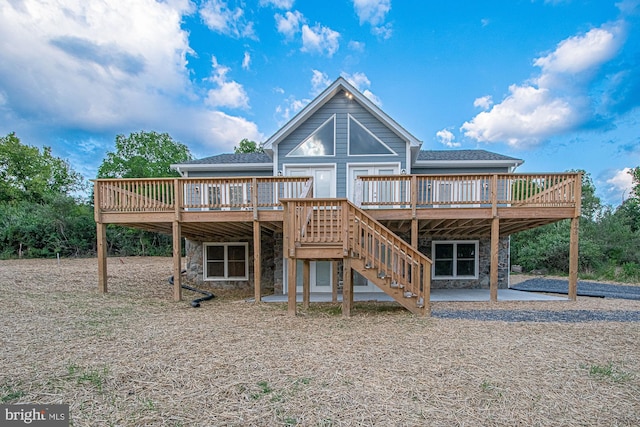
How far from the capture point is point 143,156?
97.1 feet

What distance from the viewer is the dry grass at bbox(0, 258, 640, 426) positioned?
268cm

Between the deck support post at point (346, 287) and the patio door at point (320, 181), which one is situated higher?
the patio door at point (320, 181)

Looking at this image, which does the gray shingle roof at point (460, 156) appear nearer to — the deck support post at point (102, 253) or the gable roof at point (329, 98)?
the gable roof at point (329, 98)

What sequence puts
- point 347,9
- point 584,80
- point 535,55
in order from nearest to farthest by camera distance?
point 347,9
point 535,55
point 584,80

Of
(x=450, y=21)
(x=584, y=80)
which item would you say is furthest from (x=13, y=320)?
(x=584, y=80)

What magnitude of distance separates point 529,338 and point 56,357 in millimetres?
7155

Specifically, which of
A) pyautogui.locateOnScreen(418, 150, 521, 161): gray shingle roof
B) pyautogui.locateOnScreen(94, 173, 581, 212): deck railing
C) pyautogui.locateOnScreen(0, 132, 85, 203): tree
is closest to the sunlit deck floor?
pyautogui.locateOnScreen(94, 173, 581, 212): deck railing

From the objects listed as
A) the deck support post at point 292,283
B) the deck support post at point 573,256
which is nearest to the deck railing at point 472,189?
the deck support post at point 573,256

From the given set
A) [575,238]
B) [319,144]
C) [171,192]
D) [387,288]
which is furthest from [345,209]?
[575,238]

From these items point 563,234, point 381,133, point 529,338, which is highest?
point 381,133

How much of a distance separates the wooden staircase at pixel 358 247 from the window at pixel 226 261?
5.48 meters

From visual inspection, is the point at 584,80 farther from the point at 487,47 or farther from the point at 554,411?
the point at 554,411

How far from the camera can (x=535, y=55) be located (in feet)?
53.2

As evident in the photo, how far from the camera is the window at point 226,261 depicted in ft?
36.7
